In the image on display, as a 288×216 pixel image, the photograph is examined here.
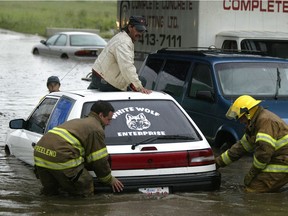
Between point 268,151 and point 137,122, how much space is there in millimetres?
1425

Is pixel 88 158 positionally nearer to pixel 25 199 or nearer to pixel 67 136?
pixel 67 136

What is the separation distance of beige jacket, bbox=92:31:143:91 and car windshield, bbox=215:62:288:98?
2116mm

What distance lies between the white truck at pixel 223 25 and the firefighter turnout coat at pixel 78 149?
8.65m

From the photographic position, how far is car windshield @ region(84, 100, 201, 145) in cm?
890

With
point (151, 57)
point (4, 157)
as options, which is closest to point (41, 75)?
point (151, 57)

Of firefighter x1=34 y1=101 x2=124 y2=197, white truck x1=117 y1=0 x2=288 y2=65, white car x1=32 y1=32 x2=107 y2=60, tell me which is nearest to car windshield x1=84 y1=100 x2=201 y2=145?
firefighter x1=34 y1=101 x2=124 y2=197

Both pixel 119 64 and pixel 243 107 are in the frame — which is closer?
pixel 243 107

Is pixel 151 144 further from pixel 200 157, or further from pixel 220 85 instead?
pixel 220 85

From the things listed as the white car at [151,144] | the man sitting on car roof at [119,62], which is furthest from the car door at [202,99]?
the white car at [151,144]

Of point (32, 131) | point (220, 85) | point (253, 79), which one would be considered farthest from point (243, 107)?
point (253, 79)

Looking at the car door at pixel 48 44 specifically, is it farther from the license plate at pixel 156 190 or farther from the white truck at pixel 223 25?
the license plate at pixel 156 190

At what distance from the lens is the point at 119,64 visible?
1088 centimetres

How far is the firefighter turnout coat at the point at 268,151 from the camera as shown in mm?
9016

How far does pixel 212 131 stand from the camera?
12.4m
